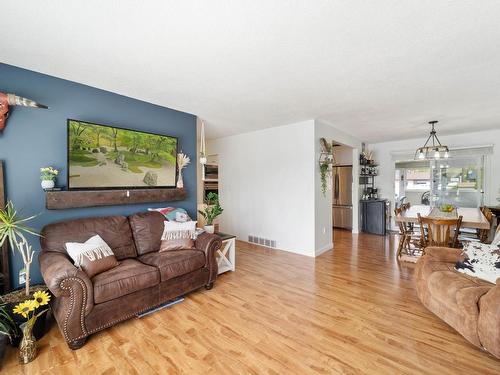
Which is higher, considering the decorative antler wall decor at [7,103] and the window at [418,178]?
the decorative antler wall decor at [7,103]

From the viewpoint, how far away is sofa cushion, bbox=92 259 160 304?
2.08 m

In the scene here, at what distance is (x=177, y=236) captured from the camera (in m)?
2.99

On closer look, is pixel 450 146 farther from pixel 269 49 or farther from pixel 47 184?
pixel 47 184

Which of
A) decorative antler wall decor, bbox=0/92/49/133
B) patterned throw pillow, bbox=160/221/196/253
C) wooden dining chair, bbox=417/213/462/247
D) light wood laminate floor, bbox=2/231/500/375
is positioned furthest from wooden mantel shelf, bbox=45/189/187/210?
wooden dining chair, bbox=417/213/462/247

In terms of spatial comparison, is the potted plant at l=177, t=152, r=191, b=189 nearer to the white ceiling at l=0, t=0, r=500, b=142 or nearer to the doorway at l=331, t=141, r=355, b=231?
the white ceiling at l=0, t=0, r=500, b=142

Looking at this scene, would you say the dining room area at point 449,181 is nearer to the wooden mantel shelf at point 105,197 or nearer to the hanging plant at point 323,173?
the hanging plant at point 323,173

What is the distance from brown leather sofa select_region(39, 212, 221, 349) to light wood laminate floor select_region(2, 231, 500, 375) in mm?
180

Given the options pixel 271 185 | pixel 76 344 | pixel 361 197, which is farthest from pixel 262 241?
pixel 76 344

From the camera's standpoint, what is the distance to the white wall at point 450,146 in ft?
17.3

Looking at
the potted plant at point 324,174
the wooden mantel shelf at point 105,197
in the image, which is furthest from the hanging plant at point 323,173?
the wooden mantel shelf at point 105,197

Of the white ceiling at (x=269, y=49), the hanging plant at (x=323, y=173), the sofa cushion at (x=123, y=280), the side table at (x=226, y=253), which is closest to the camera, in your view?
the white ceiling at (x=269, y=49)

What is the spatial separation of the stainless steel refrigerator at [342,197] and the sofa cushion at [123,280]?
18.0 ft

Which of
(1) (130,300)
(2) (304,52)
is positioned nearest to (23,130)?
(1) (130,300)

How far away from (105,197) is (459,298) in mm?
3723
